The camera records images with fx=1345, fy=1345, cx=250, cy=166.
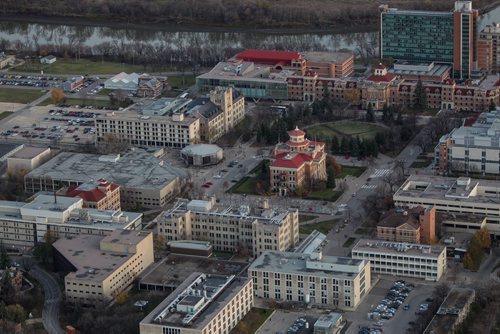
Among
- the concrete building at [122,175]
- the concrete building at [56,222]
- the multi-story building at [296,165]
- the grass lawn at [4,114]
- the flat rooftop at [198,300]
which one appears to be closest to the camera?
the flat rooftop at [198,300]

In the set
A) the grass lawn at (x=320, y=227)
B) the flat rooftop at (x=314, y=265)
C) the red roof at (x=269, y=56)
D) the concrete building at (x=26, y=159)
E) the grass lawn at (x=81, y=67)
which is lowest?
the grass lawn at (x=320, y=227)

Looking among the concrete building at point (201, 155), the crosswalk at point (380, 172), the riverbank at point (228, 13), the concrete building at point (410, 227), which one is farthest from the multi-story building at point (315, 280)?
the riverbank at point (228, 13)

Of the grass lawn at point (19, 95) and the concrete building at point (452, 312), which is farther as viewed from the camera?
the grass lawn at point (19, 95)

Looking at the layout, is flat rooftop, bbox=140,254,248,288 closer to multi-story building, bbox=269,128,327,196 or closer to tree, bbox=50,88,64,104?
multi-story building, bbox=269,128,327,196

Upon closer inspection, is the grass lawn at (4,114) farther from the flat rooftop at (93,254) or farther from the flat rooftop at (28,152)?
the flat rooftop at (93,254)

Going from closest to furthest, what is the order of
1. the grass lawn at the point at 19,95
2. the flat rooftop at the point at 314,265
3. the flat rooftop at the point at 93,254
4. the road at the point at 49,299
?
the road at the point at 49,299 → the flat rooftop at the point at 314,265 → the flat rooftop at the point at 93,254 → the grass lawn at the point at 19,95

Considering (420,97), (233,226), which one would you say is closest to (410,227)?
(233,226)

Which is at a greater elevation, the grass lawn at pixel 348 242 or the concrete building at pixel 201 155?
the concrete building at pixel 201 155

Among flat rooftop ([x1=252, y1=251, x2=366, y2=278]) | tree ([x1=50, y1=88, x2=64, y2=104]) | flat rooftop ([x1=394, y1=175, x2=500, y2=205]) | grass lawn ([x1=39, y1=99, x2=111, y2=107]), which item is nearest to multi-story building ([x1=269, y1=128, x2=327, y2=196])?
flat rooftop ([x1=394, y1=175, x2=500, y2=205])

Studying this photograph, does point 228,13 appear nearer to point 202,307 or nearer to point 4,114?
point 4,114
